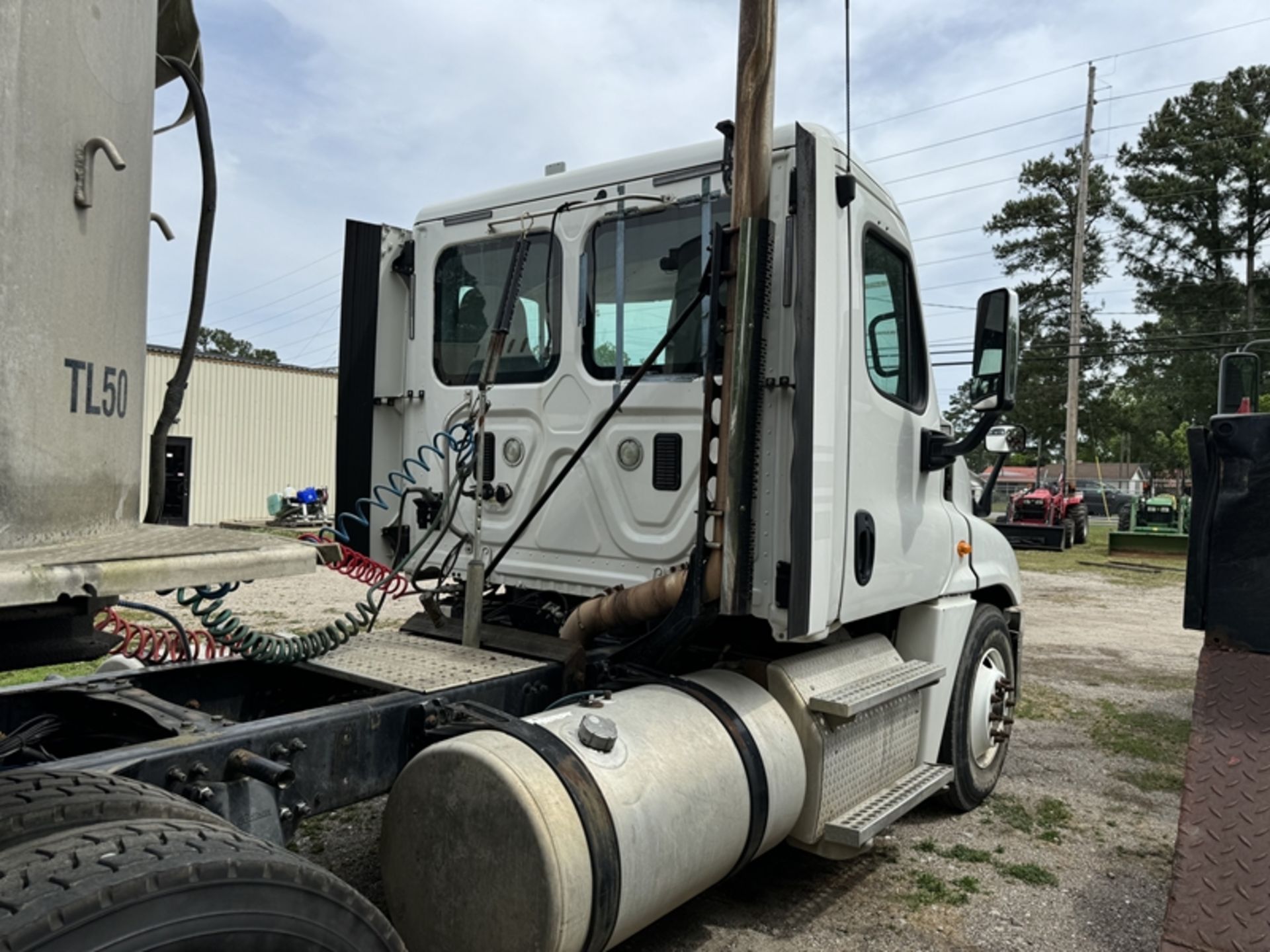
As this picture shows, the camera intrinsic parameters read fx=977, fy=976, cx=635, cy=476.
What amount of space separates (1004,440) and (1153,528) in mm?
21069

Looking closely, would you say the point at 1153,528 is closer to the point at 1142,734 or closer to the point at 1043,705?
Answer: the point at 1043,705

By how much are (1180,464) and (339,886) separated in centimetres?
5095

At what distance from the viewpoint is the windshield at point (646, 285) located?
3855 mm

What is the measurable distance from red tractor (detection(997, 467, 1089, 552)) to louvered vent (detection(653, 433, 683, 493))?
62.8 feet

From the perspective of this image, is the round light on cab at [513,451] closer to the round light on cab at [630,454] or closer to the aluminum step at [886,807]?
the round light on cab at [630,454]

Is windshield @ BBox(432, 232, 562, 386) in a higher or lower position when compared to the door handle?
higher

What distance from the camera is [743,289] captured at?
10.7 feet

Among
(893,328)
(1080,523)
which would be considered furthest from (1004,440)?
(1080,523)

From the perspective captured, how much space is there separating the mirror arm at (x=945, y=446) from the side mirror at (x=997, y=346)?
0.29 feet

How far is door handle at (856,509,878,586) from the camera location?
370 centimetres

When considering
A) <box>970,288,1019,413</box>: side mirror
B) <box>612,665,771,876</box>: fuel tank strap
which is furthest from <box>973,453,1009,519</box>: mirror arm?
<box>612,665,771,876</box>: fuel tank strap

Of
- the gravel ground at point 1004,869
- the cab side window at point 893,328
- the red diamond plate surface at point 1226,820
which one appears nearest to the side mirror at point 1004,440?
the cab side window at point 893,328

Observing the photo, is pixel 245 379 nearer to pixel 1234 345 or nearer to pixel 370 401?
pixel 370 401

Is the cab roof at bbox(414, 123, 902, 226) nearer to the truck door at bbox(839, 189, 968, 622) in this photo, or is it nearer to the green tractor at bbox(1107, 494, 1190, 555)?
the truck door at bbox(839, 189, 968, 622)
